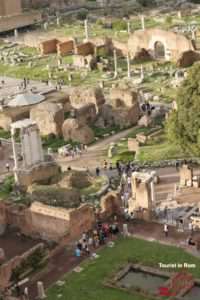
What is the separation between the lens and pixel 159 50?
→ 6675 centimetres

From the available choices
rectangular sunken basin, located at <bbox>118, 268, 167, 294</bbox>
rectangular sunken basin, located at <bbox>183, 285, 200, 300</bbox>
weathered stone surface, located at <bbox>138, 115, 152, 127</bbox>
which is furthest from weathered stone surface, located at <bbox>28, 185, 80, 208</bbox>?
weathered stone surface, located at <bbox>138, 115, 152, 127</bbox>

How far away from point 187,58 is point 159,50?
268 inches

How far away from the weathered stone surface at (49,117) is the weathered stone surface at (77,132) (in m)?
0.71

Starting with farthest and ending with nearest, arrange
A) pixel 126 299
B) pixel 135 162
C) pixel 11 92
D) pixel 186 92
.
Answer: pixel 11 92 → pixel 135 162 → pixel 186 92 → pixel 126 299

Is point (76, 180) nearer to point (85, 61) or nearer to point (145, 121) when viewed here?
point (145, 121)

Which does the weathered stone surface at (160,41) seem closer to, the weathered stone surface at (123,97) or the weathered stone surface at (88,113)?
the weathered stone surface at (123,97)

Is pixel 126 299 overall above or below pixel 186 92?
below

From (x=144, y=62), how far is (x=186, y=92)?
90.8ft

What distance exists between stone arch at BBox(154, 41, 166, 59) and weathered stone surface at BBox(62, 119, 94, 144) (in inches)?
850

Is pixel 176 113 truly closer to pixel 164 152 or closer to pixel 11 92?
pixel 164 152

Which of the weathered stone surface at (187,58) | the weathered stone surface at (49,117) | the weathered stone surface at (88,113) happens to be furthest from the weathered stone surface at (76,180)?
the weathered stone surface at (187,58)

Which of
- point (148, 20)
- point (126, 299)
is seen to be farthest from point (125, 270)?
point (148, 20)

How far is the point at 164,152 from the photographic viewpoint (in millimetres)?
39906

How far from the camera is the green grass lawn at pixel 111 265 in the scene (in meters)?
26.3
